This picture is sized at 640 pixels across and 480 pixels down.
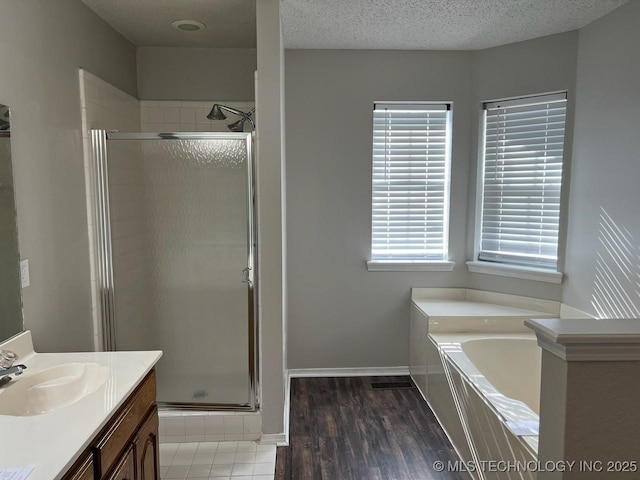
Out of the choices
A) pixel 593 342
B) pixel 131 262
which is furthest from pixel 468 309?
pixel 131 262

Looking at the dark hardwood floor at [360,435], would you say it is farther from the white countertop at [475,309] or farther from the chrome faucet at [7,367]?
the chrome faucet at [7,367]

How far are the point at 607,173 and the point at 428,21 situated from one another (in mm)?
1443

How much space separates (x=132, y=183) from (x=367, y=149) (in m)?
1.72

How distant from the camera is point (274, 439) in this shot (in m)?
2.65

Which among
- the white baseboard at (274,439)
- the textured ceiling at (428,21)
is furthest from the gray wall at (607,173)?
the white baseboard at (274,439)

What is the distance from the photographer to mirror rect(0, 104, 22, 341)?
177 cm

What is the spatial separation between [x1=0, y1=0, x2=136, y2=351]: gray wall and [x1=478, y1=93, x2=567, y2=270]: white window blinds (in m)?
2.77

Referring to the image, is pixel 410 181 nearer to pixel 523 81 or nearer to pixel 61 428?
pixel 523 81

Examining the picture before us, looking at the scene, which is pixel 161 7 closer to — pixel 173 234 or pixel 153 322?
pixel 173 234

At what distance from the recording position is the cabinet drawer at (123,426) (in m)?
1.38

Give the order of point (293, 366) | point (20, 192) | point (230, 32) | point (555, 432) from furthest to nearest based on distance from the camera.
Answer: point (293, 366) < point (230, 32) < point (20, 192) < point (555, 432)

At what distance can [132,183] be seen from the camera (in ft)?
8.71

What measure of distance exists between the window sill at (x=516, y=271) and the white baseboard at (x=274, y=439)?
1.91 meters

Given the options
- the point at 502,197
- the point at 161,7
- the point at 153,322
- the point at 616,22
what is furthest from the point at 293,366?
the point at 616,22
